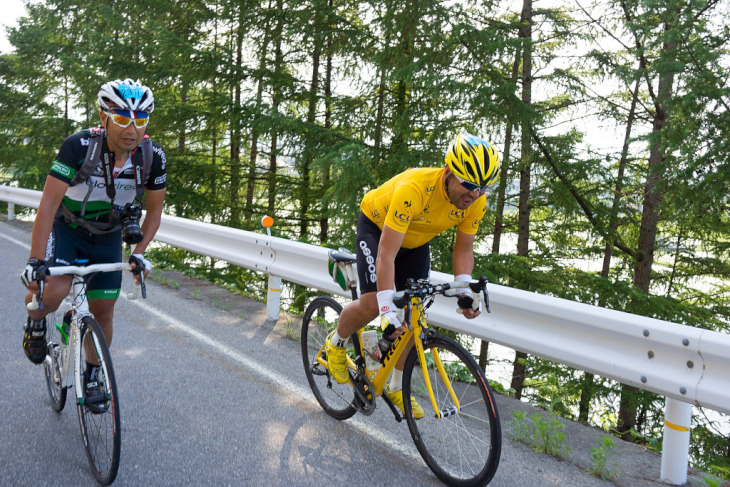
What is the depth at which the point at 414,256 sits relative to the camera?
3996 millimetres

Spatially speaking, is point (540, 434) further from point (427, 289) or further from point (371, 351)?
point (427, 289)

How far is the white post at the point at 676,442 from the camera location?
3.24m

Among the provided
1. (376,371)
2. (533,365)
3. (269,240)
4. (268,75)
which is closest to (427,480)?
(376,371)

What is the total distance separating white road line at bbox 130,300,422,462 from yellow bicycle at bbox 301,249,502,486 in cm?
15

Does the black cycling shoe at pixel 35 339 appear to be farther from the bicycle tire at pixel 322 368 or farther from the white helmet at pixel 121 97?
the bicycle tire at pixel 322 368

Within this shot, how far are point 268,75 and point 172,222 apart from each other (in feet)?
24.2

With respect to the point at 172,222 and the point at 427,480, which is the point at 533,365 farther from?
the point at 427,480

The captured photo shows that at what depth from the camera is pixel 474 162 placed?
10.2 ft

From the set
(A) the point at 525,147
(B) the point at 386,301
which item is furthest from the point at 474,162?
(A) the point at 525,147

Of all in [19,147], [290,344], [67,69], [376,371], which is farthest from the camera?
[19,147]

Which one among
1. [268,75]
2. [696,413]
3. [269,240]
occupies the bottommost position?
[696,413]

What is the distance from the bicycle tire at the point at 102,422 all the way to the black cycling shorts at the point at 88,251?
0.37 metres

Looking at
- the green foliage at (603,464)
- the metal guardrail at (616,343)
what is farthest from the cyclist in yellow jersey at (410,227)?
the green foliage at (603,464)

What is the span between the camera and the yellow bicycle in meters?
3.12
